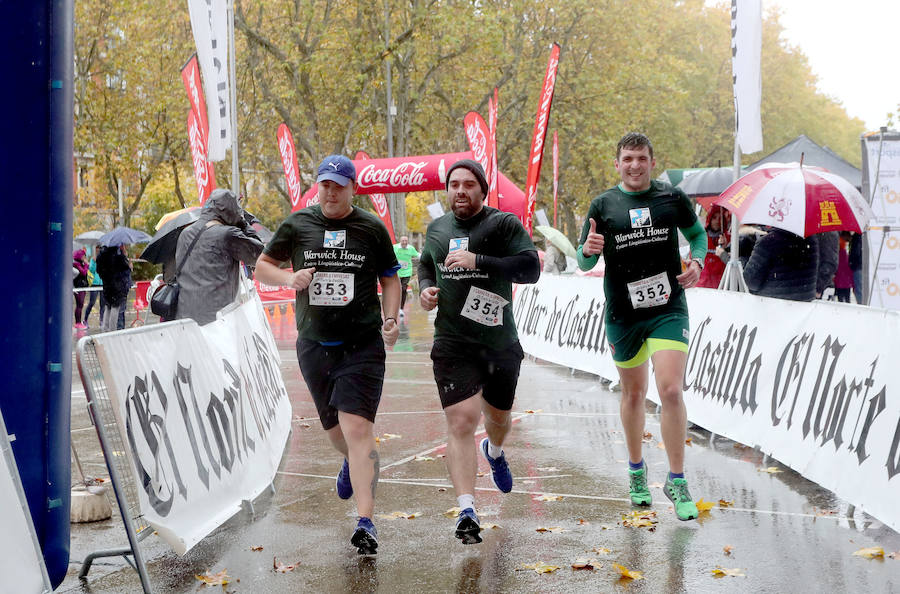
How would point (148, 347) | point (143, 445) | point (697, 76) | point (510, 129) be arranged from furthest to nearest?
1. point (697, 76)
2. point (510, 129)
3. point (148, 347)
4. point (143, 445)

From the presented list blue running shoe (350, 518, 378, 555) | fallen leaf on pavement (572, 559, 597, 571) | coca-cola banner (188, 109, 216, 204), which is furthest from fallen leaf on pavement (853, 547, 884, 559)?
coca-cola banner (188, 109, 216, 204)

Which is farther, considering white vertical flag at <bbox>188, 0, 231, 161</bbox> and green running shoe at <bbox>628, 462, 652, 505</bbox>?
white vertical flag at <bbox>188, 0, 231, 161</bbox>

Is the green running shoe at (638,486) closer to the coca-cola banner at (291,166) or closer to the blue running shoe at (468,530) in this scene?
the blue running shoe at (468,530)

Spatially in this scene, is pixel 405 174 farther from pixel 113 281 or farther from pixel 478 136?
pixel 113 281

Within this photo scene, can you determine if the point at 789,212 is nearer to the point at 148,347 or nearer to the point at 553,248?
the point at 148,347

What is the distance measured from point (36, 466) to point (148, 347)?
1058 millimetres

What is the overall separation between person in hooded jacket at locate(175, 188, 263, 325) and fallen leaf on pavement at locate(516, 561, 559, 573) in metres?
3.73

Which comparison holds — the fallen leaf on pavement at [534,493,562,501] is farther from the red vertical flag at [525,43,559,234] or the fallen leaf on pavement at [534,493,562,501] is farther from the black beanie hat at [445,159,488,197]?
the red vertical flag at [525,43,559,234]

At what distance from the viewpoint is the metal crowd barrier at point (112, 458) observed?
15.4ft

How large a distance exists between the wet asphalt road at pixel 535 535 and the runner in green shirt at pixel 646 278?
1.84 ft

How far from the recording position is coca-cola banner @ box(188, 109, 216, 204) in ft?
50.7

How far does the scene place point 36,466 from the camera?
436 cm

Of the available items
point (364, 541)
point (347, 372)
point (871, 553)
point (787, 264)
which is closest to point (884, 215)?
point (787, 264)

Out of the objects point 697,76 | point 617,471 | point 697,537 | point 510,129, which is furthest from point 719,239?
point 697,76
